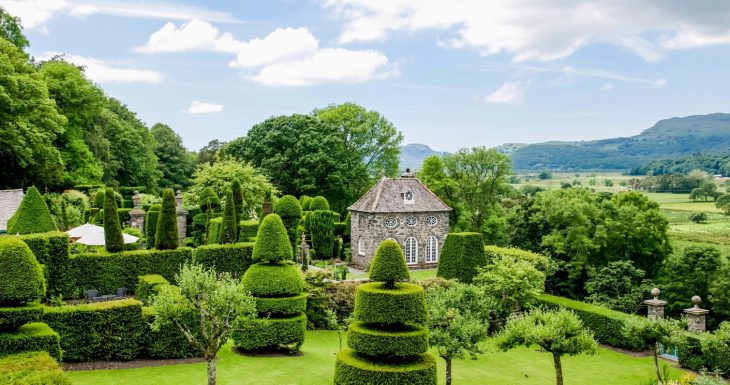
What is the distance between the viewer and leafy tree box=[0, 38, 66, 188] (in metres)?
35.4

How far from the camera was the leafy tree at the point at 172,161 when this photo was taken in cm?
7674

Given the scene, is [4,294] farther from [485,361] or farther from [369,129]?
[369,129]

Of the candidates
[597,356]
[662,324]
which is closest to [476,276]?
[597,356]

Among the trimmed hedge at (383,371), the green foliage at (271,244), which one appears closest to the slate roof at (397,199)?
the green foliage at (271,244)

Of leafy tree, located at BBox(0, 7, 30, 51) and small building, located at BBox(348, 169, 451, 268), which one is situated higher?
leafy tree, located at BBox(0, 7, 30, 51)

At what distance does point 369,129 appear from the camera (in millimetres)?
60781

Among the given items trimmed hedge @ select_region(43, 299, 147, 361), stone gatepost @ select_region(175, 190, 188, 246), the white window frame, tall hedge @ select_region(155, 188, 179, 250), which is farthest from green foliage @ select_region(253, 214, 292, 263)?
stone gatepost @ select_region(175, 190, 188, 246)

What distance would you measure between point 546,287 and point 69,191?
37014mm

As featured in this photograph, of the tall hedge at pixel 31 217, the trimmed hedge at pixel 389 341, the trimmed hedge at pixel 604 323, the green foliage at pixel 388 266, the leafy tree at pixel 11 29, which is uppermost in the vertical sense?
the leafy tree at pixel 11 29

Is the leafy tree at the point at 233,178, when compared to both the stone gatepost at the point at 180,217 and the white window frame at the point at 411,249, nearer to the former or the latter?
the stone gatepost at the point at 180,217

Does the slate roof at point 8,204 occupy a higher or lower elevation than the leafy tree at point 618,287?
higher

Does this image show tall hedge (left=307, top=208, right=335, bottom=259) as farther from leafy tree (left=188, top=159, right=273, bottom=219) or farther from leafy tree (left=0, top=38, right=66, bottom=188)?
leafy tree (left=0, top=38, right=66, bottom=188)

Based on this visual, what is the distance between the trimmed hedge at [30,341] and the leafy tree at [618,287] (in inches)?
1121

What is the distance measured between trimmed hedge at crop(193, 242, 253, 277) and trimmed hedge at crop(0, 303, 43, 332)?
10.9 meters
